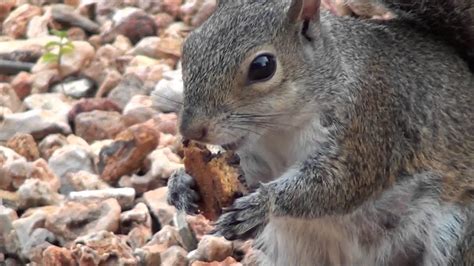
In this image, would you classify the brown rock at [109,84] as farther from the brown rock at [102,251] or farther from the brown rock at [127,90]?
the brown rock at [102,251]

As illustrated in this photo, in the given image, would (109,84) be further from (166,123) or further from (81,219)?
(81,219)

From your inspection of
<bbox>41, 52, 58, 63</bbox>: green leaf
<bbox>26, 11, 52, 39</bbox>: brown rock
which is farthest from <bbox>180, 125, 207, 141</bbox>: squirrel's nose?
<bbox>26, 11, 52, 39</bbox>: brown rock

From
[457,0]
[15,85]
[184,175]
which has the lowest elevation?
[15,85]

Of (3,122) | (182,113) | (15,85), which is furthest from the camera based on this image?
(15,85)

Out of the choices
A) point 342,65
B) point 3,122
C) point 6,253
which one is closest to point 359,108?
point 342,65

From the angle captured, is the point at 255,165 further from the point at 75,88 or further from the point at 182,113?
the point at 75,88

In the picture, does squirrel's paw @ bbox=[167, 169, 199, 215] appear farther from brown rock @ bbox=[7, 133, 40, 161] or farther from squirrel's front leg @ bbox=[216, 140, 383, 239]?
brown rock @ bbox=[7, 133, 40, 161]

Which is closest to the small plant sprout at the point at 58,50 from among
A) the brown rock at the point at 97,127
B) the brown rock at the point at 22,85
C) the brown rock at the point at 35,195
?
the brown rock at the point at 22,85
